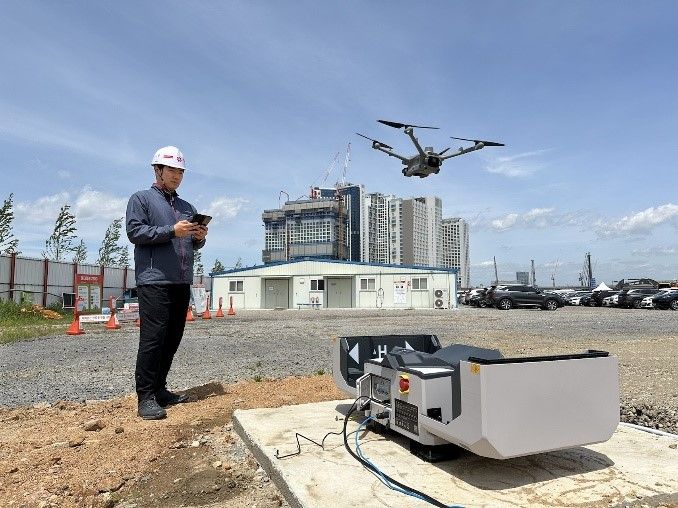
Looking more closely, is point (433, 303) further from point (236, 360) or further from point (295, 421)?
point (295, 421)

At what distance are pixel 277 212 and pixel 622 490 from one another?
316 ft

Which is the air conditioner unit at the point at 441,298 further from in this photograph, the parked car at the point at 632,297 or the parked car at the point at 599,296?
the parked car at the point at 599,296

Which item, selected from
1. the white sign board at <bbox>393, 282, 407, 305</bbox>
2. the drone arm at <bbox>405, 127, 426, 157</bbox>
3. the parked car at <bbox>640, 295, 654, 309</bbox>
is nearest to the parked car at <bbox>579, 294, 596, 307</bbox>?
the parked car at <bbox>640, 295, 654, 309</bbox>

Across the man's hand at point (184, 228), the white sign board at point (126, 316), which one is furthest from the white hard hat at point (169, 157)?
the white sign board at point (126, 316)

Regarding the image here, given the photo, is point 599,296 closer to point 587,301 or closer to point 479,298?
point 587,301

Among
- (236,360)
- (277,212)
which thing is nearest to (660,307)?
(236,360)

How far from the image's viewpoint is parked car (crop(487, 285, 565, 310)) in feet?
109

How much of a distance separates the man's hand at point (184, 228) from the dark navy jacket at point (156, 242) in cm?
5

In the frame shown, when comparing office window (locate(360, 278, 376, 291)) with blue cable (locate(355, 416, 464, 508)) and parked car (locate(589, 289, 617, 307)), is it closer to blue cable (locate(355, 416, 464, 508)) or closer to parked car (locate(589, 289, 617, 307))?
parked car (locate(589, 289, 617, 307))

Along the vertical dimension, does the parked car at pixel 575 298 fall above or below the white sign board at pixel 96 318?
above

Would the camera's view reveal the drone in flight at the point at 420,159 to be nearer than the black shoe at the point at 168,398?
No

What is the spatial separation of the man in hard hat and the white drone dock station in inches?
80.3

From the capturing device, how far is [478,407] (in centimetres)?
233

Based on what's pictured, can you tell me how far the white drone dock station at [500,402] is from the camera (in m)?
2.34
